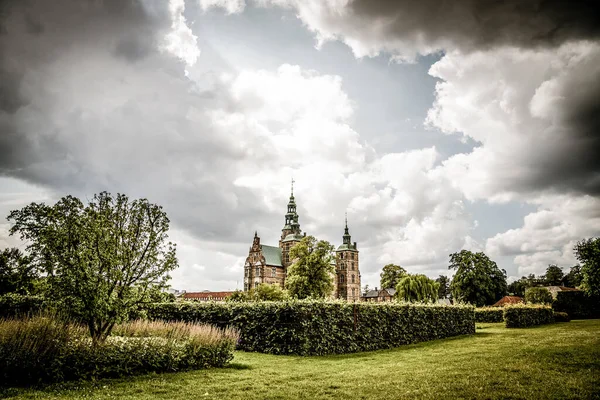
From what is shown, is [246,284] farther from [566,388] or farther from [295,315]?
[566,388]

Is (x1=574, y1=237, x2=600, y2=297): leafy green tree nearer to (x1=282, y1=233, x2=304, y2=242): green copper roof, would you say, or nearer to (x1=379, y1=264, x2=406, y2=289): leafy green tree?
(x1=379, y1=264, x2=406, y2=289): leafy green tree

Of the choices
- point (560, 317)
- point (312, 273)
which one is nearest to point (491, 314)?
point (560, 317)

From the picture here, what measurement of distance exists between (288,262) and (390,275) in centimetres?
2386

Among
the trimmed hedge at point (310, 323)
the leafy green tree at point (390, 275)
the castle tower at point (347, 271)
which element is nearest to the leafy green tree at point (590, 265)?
the trimmed hedge at point (310, 323)

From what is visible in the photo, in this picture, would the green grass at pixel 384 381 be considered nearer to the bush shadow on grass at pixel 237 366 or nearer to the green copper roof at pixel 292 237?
the bush shadow on grass at pixel 237 366

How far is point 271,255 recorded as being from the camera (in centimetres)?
9019

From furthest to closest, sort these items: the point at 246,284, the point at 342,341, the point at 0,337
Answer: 1. the point at 246,284
2. the point at 342,341
3. the point at 0,337

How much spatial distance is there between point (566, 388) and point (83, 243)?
41.5ft

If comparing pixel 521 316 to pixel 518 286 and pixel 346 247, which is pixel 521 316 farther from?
pixel 518 286

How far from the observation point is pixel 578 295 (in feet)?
132

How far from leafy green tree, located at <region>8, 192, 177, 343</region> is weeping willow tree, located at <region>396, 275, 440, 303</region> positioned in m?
39.8

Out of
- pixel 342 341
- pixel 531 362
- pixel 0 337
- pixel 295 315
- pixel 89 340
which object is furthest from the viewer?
pixel 342 341

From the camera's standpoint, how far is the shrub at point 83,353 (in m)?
8.69

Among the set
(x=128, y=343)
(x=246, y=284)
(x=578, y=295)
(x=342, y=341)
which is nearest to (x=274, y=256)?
(x=246, y=284)
